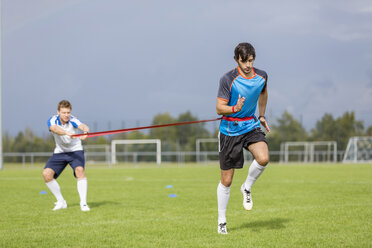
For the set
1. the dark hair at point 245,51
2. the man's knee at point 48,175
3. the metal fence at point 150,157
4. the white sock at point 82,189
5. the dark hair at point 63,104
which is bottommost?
the metal fence at point 150,157

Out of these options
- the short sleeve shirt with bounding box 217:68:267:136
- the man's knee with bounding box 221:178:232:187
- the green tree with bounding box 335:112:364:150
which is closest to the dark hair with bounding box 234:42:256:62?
the short sleeve shirt with bounding box 217:68:267:136

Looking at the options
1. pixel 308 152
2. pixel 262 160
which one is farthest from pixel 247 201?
pixel 308 152

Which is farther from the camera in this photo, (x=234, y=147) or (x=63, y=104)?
(x=63, y=104)

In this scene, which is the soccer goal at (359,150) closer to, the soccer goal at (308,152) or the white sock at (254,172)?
the soccer goal at (308,152)

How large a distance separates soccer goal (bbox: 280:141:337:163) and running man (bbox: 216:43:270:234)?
3665 cm

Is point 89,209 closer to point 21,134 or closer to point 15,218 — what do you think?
point 15,218

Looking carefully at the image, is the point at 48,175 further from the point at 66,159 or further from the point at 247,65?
the point at 247,65

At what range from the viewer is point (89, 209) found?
8.82m

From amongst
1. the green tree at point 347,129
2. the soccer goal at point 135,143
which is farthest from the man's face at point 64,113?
the green tree at point 347,129

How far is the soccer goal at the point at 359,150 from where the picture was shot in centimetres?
3962

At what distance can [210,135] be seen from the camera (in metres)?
45.2

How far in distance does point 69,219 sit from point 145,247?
9.04 ft

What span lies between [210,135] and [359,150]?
43.8 ft

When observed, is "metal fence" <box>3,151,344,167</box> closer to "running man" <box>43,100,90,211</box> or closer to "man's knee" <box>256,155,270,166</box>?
"running man" <box>43,100,90,211</box>
